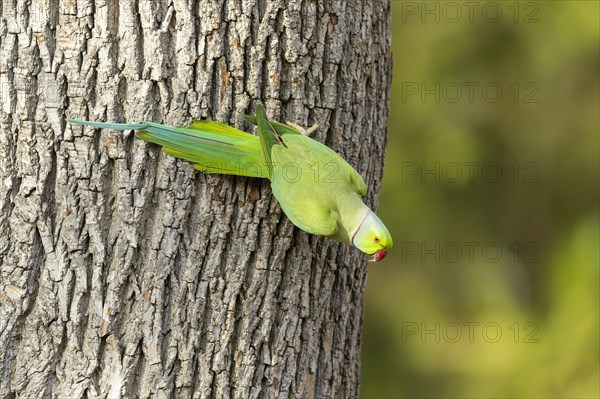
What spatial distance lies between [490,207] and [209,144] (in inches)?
209

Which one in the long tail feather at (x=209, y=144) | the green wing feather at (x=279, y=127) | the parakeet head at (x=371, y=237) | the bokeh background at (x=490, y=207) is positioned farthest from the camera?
the bokeh background at (x=490, y=207)

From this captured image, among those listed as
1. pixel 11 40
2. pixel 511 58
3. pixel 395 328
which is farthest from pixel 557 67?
pixel 11 40

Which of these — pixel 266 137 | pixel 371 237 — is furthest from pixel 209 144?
pixel 371 237

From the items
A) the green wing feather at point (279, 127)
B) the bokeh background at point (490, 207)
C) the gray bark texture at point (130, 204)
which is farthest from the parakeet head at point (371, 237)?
the bokeh background at point (490, 207)

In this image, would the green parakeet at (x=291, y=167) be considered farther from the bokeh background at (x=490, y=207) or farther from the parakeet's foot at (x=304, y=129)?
the bokeh background at (x=490, y=207)

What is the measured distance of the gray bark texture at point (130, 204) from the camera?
2.44 meters

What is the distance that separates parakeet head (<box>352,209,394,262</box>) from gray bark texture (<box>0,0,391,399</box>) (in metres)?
0.38

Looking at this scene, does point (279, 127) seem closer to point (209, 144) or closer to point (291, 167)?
point (291, 167)

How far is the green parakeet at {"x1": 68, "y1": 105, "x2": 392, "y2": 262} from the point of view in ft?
8.05

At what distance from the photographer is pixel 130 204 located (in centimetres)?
246

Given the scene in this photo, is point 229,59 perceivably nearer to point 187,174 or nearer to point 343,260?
point 187,174

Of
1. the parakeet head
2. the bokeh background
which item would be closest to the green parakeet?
the parakeet head

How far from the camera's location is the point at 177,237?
2.50 m

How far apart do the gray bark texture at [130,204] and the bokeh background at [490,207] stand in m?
4.34
